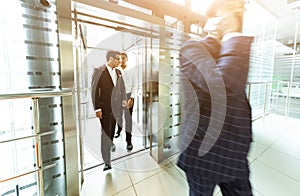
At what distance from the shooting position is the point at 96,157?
2010mm

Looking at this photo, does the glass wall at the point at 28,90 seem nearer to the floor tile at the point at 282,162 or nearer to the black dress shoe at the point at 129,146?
the black dress shoe at the point at 129,146

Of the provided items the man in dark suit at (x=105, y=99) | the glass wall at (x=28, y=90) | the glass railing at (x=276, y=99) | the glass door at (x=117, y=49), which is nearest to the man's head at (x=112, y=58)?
the man in dark suit at (x=105, y=99)

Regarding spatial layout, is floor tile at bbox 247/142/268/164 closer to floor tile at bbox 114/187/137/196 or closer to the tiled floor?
the tiled floor

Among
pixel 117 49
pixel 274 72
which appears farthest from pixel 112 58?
pixel 274 72

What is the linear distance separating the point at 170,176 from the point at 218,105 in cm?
140

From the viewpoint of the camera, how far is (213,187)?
696mm

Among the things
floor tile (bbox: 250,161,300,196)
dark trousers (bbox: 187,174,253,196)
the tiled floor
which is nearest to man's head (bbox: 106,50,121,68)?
the tiled floor

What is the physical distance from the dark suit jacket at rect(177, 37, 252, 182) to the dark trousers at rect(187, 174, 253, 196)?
36 millimetres

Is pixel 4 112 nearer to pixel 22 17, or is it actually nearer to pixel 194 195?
pixel 22 17

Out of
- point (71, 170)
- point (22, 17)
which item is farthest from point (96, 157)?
point (22, 17)

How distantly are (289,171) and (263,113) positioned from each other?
2601 millimetres

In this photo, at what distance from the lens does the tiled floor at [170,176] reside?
1.45 metres

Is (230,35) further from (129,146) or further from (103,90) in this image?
(129,146)

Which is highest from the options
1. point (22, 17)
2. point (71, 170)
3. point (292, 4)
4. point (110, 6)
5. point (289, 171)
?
point (292, 4)
